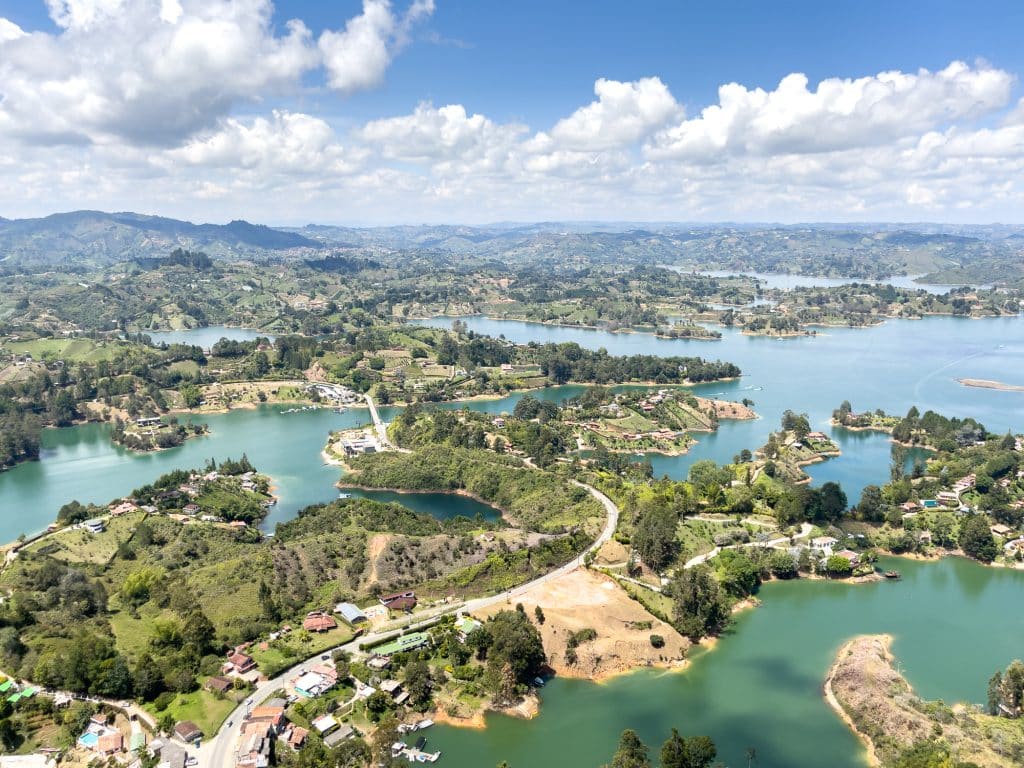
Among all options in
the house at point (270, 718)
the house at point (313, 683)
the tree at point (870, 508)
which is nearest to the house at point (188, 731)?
the house at point (270, 718)

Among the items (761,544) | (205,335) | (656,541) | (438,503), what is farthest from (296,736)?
(205,335)

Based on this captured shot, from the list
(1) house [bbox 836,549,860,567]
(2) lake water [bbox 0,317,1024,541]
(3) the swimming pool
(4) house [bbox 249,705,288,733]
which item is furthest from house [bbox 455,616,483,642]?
(2) lake water [bbox 0,317,1024,541]

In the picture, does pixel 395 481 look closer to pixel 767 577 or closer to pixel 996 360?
pixel 767 577

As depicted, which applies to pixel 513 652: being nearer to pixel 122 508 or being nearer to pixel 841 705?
pixel 841 705

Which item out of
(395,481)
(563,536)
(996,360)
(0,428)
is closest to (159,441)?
(0,428)

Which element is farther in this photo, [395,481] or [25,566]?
[395,481]

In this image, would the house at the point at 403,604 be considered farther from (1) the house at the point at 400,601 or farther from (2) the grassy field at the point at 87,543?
(2) the grassy field at the point at 87,543

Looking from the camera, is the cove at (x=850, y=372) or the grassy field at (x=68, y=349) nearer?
the cove at (x=850, y=372)

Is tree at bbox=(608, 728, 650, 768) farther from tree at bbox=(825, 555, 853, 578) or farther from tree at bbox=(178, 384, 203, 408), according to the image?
tree at bbox=(178, 384, 203, 408)
